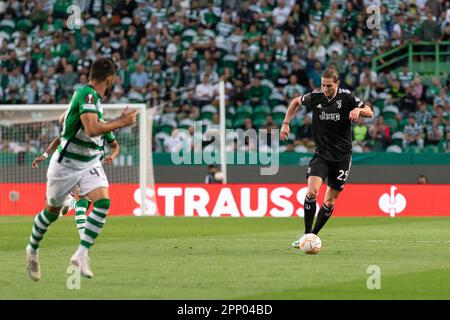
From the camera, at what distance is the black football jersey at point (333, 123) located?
15234mm

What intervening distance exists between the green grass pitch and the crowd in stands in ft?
25.1

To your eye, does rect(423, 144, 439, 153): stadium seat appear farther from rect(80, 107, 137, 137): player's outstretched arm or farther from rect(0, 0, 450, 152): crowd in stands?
rect(80, 107, 137, 137): player's outstretched arm

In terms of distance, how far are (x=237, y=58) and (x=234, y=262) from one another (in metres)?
19.0

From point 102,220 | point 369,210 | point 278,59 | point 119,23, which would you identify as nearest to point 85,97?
point 102,220

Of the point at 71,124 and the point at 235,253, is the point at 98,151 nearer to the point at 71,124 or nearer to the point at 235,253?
the point at 71,124

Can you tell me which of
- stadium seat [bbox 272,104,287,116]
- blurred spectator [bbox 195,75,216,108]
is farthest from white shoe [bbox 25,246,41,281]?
blurred spectator [bbox 195,75,216,108]

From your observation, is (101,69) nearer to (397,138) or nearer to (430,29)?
(397,138)

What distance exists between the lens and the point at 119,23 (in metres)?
34.1

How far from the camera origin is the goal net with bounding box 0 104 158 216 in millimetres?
27234

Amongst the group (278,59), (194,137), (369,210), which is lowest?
(369,210)

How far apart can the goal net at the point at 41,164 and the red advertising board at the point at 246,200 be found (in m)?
0.02

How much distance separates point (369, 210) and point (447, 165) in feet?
7.59

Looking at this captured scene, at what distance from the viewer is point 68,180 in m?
11.2

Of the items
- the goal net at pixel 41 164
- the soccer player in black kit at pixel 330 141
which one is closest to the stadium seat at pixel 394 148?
the goal net at pixel 41 164
